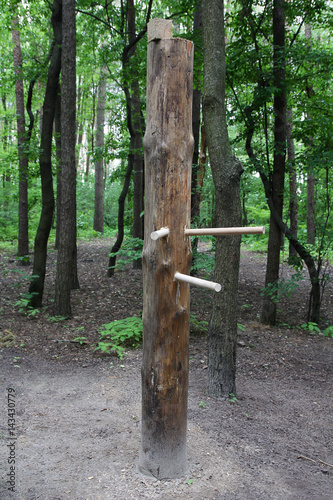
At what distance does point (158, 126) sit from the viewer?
2848 mm

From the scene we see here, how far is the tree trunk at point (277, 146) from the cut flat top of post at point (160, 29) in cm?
418

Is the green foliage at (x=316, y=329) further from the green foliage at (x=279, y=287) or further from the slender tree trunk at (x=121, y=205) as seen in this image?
the slender tree trunk at (x=121, y=205)

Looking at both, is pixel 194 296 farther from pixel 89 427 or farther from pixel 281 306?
pixel 89 427

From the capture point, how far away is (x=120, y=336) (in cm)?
624

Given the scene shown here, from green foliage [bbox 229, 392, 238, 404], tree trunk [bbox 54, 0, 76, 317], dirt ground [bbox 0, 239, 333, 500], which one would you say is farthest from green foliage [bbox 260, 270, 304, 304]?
tree trunk [bbox 54, 0, 76, 317]

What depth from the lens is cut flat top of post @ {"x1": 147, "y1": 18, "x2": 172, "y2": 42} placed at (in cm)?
278

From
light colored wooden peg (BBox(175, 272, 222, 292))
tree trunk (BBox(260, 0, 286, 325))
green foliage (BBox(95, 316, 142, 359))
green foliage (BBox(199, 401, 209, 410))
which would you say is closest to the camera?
light colored wooden peg (BBox(175, 272, 222, 292))

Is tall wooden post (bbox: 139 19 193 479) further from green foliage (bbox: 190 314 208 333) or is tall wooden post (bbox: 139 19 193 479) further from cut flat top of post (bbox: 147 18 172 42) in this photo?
green foliage (bbox: 190 314 208 333)

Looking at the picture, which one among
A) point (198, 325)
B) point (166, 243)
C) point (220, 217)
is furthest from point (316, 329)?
point (166, 243)

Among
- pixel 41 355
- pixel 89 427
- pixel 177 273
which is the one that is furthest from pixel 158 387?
pixel 41 355

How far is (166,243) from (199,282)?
1.77 feet

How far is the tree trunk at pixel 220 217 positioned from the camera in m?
4.49

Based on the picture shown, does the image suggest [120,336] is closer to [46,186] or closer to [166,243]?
[46,186]

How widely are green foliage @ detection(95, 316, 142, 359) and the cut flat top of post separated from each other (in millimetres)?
4309
